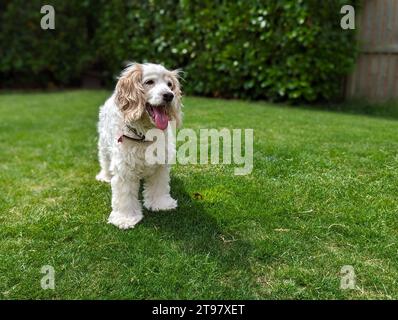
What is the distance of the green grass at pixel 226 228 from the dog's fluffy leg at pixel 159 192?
3.6 inches

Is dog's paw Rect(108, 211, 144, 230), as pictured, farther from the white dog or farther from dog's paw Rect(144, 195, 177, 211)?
dog's paw Rect(144, 195, 177, 211)

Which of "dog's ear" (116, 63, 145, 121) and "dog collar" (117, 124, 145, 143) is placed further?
"dog collar" (117, 124, 145, 143)

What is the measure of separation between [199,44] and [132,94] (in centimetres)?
610

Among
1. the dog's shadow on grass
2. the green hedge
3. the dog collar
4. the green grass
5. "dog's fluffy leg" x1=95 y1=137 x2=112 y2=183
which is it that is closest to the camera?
the green grass

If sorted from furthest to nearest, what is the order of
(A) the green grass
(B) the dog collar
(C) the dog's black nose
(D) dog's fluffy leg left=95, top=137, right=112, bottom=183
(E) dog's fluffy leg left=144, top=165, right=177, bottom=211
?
(D) dog's fluffy leg left=95, top=137, right=112, bottom=183 < (E) dog's fluffy leg left=144, top=165, right=177, bottom=211 < (B) the dog collar < (C) the dog's black nose < (A) the green grass

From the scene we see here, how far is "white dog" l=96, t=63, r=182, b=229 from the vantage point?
11.3 feet

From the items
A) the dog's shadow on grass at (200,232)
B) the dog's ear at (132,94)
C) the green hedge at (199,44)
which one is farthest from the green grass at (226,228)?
the green hedge at (199,44)

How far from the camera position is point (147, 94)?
11.3 ft

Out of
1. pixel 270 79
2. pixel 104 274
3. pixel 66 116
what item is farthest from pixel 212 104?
pixel 104 274

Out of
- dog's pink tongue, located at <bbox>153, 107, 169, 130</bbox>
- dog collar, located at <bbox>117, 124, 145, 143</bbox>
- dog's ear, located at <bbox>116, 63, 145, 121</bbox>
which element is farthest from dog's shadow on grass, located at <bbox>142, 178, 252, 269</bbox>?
dog's ear, located at <bbox>116, 63, 145, 121</bbox>

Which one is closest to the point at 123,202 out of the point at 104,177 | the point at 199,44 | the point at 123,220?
the point at 123,220

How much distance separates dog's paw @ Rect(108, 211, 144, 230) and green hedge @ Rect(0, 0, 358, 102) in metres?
5.13

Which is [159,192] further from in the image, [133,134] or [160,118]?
[160,118]

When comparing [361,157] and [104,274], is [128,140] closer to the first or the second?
[104,274]
